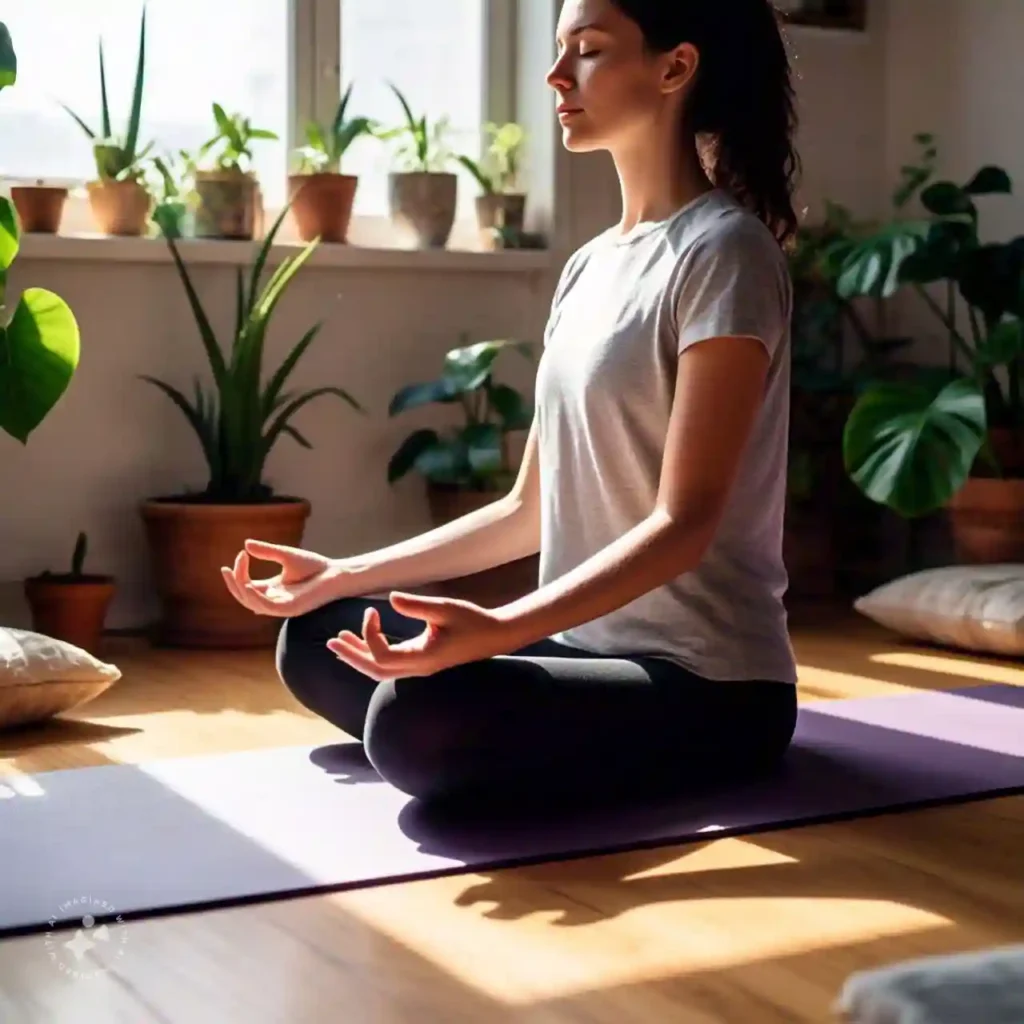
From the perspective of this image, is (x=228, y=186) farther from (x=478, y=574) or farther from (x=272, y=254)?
(x=478, y=574)

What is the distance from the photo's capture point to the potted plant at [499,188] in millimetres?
3785

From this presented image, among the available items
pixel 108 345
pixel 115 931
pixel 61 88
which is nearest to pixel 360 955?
pixel 115 931

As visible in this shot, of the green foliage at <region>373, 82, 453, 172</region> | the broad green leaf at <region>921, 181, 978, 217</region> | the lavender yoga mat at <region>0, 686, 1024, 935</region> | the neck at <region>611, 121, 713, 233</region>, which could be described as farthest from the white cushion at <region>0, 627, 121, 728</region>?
the broad green leaf at <region>921, 181, 978, 217</region>

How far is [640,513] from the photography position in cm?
199

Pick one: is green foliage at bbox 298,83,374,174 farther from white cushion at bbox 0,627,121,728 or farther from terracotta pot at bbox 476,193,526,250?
white cushion at bbox 0,627,121,728

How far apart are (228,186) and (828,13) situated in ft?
4.95

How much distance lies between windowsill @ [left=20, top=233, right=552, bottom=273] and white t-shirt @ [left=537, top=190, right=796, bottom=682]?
1.54 m

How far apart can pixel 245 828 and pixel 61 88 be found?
2.06m

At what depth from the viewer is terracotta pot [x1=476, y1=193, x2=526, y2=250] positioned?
12.4 feet

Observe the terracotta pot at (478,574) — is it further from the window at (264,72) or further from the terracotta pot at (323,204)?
the window at (264,72)

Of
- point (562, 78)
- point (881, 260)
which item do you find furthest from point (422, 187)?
point (562, 78)

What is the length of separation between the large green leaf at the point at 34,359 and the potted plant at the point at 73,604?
41 centimetres

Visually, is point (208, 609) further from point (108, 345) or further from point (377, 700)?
point (377, 700)

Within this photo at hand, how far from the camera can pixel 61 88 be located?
11.4 feet
